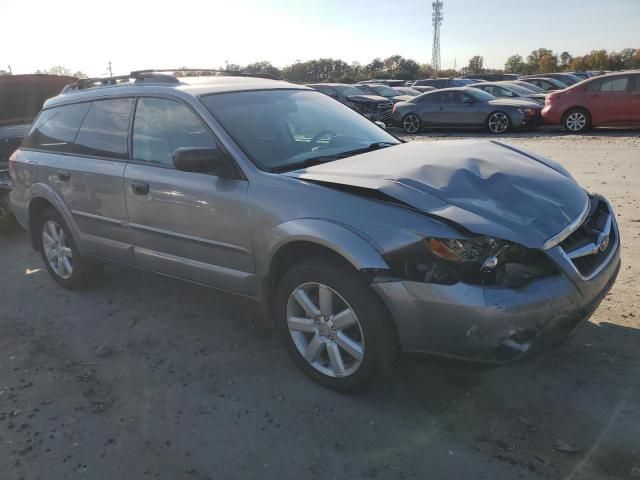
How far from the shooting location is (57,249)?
16.7ft

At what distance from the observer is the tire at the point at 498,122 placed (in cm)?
1467

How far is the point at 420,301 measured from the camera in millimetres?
2652

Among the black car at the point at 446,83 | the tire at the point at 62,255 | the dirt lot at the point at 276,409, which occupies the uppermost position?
the black car at the point at 446,83

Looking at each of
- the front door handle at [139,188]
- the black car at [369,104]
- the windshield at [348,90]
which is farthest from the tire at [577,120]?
the front door handle at [139,188]

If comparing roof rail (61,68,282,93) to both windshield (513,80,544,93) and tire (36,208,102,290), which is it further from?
windshield (513,80,544,93)

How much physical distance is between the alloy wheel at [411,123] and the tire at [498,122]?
2.15m

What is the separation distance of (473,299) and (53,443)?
7.53ft

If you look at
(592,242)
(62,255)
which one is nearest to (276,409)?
(592,242)

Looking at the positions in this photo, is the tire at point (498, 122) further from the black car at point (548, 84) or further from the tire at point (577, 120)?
the black car at point (548, 84)

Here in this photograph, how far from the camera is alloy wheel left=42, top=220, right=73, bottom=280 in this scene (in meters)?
4.99

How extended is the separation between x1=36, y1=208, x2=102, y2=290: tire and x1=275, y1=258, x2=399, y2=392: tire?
8.05ft

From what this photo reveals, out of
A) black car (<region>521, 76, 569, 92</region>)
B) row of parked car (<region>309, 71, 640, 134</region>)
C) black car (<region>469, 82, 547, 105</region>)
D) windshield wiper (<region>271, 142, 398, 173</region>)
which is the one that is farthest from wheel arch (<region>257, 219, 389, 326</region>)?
black car (<region>521, 76, 569, 92</region>)

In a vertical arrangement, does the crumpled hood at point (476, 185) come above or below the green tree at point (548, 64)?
below

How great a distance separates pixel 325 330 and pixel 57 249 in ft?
10.5
